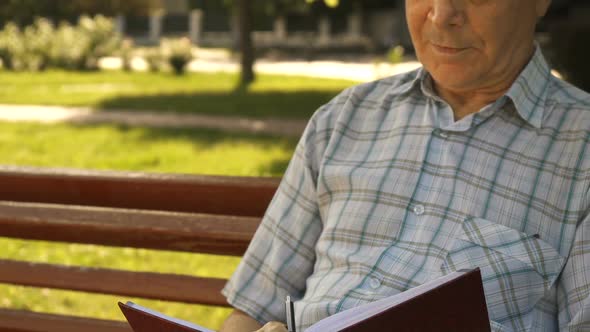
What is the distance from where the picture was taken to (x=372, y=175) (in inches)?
82.8

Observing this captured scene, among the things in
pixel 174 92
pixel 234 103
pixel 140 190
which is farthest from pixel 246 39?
pixel 140 190

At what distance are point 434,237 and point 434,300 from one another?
0.47 metres

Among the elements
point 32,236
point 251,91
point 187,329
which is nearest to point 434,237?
point 187,329

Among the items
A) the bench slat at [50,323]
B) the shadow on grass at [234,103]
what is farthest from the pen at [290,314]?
the shadow on grass at [234,103]

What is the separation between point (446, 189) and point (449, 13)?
0.39m

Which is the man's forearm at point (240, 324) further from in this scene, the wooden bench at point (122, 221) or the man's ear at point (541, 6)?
the man's ear at point (541, 6)

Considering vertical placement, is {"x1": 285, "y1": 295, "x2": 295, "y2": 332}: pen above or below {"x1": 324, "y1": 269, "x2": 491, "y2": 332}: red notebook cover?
below

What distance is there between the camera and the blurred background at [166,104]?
17.7 ft

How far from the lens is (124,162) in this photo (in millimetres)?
7824

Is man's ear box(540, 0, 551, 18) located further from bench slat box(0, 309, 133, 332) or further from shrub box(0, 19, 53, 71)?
shrub box(0, 19, 53, 71)

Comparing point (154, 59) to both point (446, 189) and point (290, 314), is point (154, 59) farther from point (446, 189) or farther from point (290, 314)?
point (290, 314)

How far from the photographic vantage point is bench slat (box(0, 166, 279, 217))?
8.48 ft

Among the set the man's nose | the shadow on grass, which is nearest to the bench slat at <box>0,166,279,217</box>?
the man's nose

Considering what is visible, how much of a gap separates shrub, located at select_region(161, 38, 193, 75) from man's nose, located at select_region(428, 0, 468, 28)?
53.5 feet
